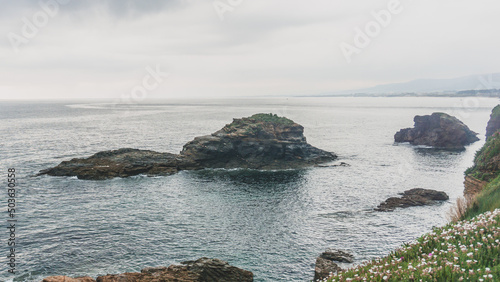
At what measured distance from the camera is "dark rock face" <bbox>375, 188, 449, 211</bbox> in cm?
4284

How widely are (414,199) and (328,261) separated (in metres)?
23.8

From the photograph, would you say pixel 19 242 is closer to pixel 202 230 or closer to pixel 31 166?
pixel 202 230

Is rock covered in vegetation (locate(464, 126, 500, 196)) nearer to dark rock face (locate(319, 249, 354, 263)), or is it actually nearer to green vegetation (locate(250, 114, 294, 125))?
dark rock face (locate(319, 249, 354, 263))

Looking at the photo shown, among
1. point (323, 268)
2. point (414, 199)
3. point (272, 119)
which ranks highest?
point (272, 119)

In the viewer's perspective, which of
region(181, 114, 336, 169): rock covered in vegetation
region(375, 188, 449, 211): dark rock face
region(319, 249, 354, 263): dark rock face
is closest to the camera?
region(319, 249, 354, 263): dark rock face

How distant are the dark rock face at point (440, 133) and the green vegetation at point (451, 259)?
88004mm

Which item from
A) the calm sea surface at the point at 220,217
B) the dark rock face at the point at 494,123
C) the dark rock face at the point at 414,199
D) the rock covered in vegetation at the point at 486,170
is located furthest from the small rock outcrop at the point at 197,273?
the dark rock face at the point at 494,123

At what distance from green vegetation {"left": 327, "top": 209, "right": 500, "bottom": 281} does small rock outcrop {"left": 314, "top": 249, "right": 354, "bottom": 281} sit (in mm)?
10494

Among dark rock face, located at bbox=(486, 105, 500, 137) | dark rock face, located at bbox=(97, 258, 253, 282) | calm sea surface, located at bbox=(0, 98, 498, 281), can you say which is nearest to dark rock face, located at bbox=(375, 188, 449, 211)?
calm sea surface, located at bbox=(0, 98, 498, 281)

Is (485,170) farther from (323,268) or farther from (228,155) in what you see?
(228,155)

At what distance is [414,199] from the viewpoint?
146ft

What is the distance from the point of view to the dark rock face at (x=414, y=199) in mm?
42844

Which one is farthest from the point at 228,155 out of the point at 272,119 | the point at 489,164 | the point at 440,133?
the point at 440,133

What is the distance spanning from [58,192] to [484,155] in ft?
181
